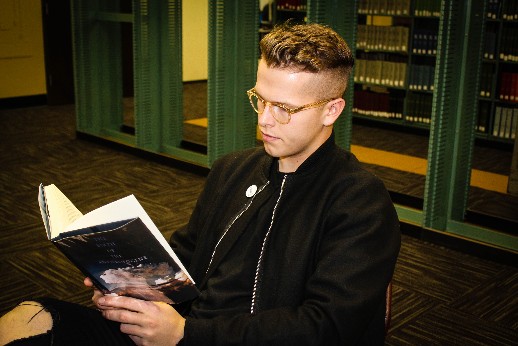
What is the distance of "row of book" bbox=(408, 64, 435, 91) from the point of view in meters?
6.24

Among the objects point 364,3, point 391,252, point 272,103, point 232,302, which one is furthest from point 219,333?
point 364,3

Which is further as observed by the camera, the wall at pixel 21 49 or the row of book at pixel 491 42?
the wall at pixel 21 49

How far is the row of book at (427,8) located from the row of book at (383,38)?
22 cm

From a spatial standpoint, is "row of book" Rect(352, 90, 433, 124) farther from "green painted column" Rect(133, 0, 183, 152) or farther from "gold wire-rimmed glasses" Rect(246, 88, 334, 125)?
"gold wire-rimmed glasses" Rect(246, 88, 334, 125)

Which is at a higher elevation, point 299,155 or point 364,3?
point 364,3

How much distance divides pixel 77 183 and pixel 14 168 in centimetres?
73

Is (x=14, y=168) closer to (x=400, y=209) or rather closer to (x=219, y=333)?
(x=400, y=209)

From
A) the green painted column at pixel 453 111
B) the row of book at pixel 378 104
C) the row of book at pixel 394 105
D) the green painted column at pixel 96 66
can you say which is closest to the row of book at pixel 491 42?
the row of book at pixel 394 105

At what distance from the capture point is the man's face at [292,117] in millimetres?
1325

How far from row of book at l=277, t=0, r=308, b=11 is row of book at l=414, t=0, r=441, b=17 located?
145cm

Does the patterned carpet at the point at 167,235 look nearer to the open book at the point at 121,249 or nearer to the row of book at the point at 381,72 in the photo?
→ the open book at the point at 121,249

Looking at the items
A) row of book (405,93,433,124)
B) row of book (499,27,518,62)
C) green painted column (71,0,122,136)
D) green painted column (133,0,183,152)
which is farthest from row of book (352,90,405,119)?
green painted column (71,0,122,136)

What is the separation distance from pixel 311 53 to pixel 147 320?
2.15ft

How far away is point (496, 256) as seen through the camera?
3328 mm
